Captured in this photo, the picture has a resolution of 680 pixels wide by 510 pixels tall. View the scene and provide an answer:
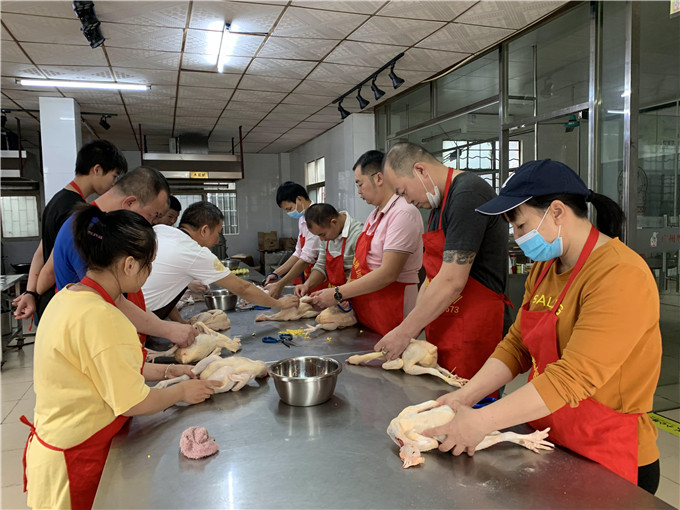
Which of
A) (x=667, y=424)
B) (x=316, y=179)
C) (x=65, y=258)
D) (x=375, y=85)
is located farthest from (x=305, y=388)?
(x=316, y=179)

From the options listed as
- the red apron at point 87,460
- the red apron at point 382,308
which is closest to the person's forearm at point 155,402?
the red apron at point 87,460

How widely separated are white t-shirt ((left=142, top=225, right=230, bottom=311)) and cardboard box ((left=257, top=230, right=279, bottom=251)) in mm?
9106

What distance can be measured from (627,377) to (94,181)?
10.8ft

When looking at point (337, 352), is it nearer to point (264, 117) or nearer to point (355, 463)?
point (355, 463)

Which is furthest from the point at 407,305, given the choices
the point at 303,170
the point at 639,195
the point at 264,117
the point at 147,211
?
the point at 303,170

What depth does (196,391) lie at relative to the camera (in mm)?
1779

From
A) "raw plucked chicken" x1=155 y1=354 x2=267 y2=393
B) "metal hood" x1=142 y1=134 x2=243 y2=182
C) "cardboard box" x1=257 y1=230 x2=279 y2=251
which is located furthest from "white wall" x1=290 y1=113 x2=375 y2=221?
"raw plucked chicken" x1=155 y1=354 x2=267 y2=393

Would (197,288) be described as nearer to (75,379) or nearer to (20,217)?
(75,379)

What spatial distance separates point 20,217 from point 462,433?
39.3 ft

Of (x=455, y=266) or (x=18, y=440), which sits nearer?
(x=455, y=266)

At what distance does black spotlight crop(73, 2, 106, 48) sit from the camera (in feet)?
11.2

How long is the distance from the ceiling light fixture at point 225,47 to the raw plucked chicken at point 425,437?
382 cm

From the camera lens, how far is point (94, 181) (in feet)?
10.6

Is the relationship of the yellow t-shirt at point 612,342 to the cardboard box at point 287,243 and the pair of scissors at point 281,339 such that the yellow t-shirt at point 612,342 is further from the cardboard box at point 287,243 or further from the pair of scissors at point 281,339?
the cardboard box at point 287,243
